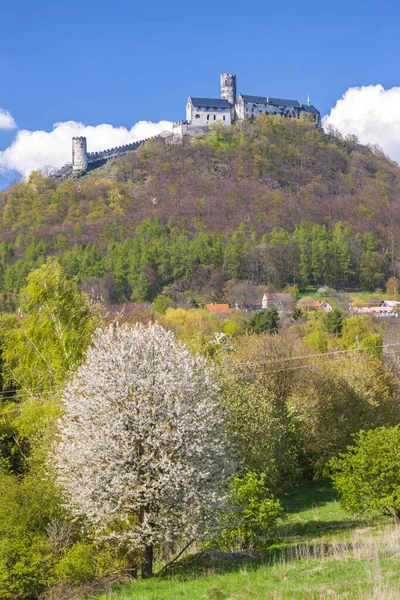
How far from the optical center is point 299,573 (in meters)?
16.4

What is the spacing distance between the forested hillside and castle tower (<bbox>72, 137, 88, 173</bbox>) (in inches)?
239

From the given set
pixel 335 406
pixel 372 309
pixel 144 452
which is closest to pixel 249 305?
pixel 372 309

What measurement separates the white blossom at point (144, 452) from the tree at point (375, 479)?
16.2 ft

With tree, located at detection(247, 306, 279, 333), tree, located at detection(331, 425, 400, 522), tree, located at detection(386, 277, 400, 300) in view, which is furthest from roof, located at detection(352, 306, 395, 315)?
tree, located at detection(331, 425, 400, 522)

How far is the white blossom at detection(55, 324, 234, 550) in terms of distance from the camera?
1731 cm

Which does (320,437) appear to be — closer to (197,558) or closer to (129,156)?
(197,558)

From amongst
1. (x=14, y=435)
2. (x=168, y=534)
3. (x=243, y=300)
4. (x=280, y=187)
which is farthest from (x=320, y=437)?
(x=280, y=187)

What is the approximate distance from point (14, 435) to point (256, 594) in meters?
15.5

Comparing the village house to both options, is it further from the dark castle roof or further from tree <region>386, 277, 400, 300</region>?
the dark castle roof

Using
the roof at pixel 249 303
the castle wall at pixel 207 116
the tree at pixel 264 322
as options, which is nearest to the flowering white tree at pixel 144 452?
the tree at pixel 264 322

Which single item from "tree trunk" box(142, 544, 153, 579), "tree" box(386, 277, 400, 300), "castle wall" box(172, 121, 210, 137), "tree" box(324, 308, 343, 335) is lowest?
"tree trunk" box(142, 544, 153, 579)

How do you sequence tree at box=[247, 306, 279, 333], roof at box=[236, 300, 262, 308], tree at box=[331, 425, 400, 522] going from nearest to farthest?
tree at box=[331, 425, 400, 522] → tree at box=[247, 306, 279, 333] → roof at box=[236, 300, 262, 308]

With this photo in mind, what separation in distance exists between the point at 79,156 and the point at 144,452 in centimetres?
18080

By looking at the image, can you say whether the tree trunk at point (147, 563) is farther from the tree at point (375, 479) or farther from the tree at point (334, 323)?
the tree at point (334, 323)
